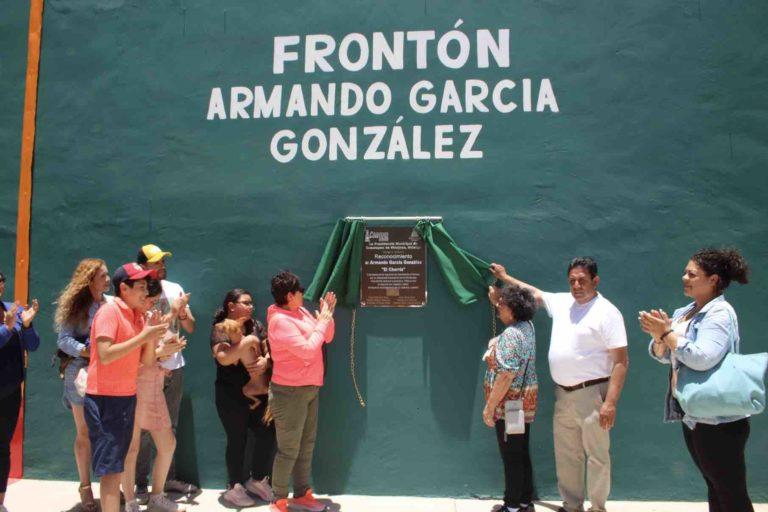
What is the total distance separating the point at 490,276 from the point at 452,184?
85cm

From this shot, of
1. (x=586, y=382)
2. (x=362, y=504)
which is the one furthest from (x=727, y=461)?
(x=362, y=504)

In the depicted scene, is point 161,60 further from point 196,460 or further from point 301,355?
point 196,460

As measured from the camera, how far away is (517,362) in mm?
4750

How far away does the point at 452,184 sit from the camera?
5.70 meters

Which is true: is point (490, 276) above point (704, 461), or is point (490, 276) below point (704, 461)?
above

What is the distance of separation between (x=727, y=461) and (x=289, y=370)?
9.52 feet

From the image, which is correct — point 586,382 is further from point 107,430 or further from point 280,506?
point 107,430

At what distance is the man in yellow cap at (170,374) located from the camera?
5445 mm

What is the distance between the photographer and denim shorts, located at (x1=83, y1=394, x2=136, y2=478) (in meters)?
4.14

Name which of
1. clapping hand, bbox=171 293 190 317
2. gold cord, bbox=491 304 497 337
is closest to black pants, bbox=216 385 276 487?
clapping hand, bbox=171 293 190 317

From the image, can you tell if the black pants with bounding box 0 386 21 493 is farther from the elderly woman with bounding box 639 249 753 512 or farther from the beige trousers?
the elderly woman with bounding box 639 249 753 512

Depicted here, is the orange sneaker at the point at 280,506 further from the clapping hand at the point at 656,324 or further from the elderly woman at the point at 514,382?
the clapping hand at the point at 656,324

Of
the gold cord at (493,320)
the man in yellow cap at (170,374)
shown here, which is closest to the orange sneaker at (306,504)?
the man in yellow cap at (170,374)

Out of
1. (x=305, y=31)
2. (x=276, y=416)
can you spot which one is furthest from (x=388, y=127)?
(x=276, y=416)
